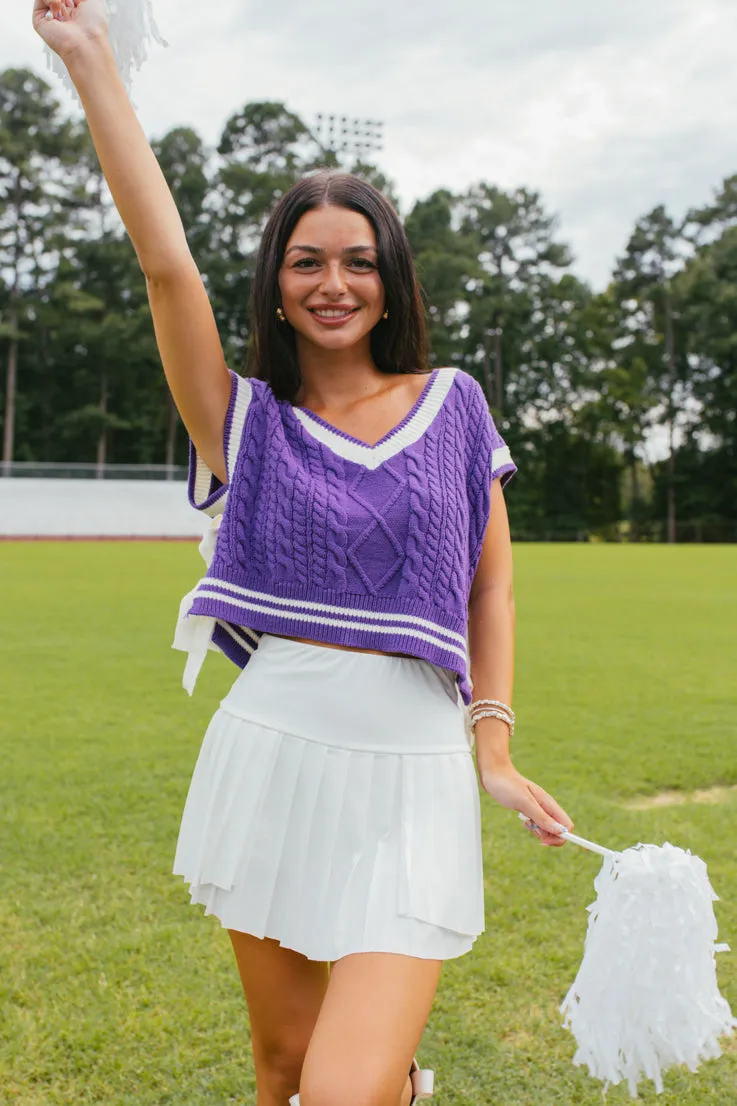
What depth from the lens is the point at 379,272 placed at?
75.8 inches

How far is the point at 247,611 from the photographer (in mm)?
1788

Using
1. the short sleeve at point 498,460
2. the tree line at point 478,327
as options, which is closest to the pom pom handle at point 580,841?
the short sleeve at point 498,460

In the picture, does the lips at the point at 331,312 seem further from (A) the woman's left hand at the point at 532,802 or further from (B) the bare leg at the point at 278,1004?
(B) the bare leg at the point at 278,1004

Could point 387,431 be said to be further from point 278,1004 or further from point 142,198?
point 278,1004

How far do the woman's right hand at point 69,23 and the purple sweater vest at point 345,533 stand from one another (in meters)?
0.61

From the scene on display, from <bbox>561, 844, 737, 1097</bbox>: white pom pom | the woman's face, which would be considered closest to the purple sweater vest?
the woman's face

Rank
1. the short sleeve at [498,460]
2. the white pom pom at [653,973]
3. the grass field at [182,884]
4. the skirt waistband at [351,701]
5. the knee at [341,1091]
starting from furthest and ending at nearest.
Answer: the grass field at [182,884]
the short sleeve at [498,460]
the skirt waistband at [351,701]
the white pom pom at [653,973]
the knee at [341,1091]

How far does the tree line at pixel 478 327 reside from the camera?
43000 mm

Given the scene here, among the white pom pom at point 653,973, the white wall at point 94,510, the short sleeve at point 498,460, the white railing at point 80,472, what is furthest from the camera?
the white railing at point 80,472

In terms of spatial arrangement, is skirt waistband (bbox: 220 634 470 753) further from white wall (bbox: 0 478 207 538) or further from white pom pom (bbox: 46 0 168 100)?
white wall (bbox: 0 478 207 538)

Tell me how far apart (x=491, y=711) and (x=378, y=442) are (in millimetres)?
496

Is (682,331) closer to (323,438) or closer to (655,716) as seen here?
(655,716)

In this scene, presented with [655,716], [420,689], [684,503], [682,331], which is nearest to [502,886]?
[420,689]

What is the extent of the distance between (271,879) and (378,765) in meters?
0.24
